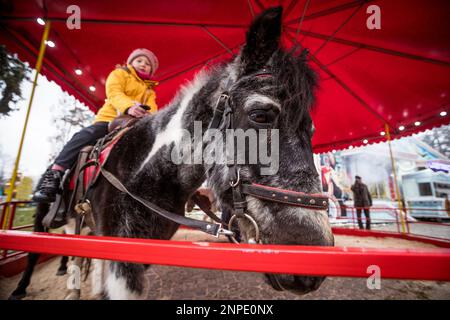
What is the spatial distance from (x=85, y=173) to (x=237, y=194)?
1.68 m

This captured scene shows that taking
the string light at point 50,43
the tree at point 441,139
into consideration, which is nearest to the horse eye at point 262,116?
the string light at point 50,43

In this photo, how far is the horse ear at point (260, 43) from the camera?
1309mm

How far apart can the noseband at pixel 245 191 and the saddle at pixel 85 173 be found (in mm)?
1103

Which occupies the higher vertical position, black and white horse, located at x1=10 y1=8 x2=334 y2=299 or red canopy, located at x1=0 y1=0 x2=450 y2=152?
red canopy, located at x1=0 y1=0 x2=450 y2=152

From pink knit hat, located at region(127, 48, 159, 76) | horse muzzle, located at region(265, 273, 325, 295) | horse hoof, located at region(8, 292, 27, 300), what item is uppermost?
pink knit hat, located at region(127, 48, 159, 76)

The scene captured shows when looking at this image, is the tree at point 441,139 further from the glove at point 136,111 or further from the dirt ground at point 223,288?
the glove at point 136,111

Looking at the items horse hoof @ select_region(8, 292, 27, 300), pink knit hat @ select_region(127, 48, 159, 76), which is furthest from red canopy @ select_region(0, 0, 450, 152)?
horse hoof @ select_region(8, 292, 27, 300)

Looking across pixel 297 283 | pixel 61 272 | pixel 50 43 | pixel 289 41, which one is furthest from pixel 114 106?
pixel 61 272

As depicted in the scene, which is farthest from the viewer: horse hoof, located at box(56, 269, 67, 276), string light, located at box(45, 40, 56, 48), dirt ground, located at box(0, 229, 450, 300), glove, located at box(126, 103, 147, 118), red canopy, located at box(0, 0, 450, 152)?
horse hoof, located at box(56, 269, 67, 276)

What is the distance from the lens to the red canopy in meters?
2.75

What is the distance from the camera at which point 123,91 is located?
91.6 inches

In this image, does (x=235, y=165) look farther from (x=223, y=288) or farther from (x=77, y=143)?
(x=223, y=288)

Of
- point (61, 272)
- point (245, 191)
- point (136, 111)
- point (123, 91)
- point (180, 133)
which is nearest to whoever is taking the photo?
point (245, 191)

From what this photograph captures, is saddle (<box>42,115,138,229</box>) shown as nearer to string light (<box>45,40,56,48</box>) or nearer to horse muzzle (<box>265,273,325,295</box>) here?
horse muzzle (<box>265,273,325,295</box>)
